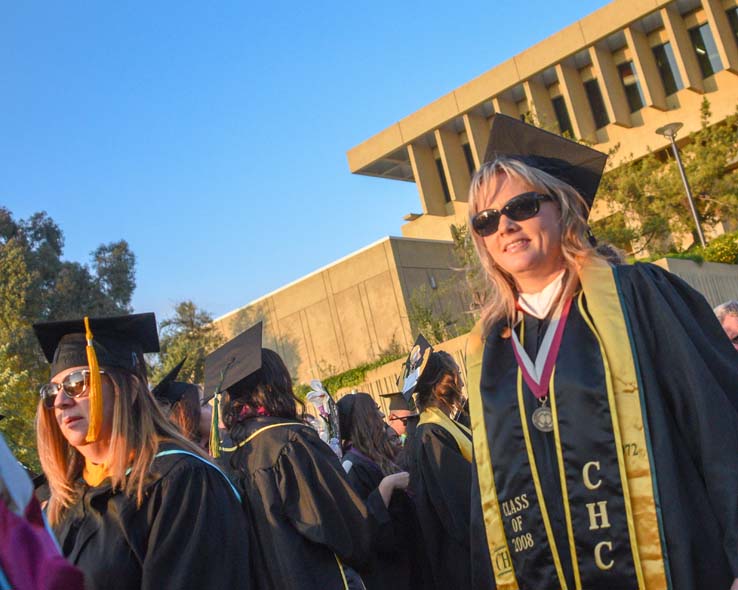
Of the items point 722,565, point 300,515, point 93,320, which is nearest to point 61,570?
point 722,565

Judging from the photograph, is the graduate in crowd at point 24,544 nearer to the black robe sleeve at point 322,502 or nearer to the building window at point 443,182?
the black robe sleeve at point 322,502

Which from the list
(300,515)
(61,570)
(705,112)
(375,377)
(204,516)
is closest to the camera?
(61,570)

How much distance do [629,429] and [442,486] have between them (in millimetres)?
2572

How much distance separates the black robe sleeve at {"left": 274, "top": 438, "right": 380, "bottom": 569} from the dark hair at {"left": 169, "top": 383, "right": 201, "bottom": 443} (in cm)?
A: 156

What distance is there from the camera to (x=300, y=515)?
3939 mm

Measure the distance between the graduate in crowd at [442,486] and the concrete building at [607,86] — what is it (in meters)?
26.1

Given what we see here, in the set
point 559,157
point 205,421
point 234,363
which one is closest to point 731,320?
point 559,157

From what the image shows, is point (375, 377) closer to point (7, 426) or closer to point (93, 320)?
point (7, 426)

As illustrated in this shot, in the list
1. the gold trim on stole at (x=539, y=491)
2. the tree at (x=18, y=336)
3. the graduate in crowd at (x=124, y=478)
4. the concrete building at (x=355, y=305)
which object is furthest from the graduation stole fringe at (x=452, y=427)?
the concrete building at (x=355, y=305)

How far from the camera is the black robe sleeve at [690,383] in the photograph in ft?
7.08

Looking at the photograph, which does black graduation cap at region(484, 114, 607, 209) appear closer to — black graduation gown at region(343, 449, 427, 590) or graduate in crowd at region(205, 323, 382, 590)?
graduate in crowd at region(205, 323, 382, 590)

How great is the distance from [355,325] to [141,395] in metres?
22.4

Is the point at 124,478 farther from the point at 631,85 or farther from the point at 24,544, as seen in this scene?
the point at 631,85

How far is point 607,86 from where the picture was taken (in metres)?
33.1
